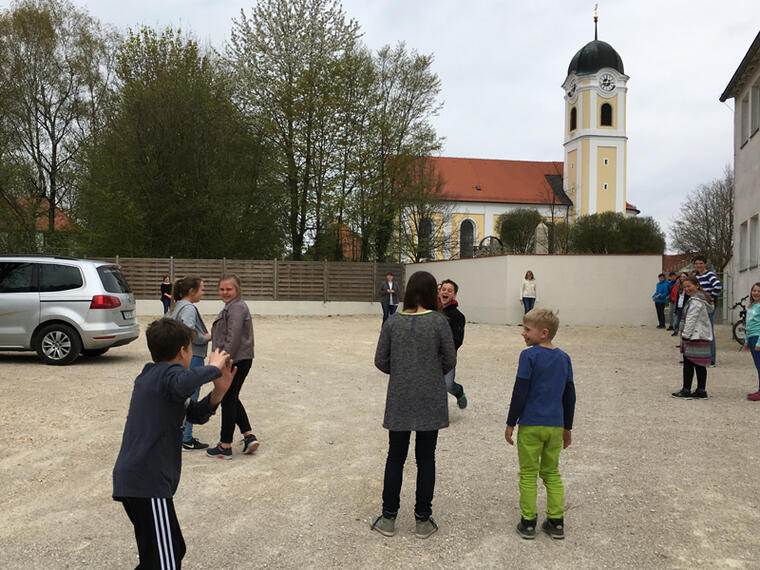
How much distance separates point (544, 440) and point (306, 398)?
5112 mm

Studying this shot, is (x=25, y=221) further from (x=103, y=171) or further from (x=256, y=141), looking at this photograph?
(x=256, y=141)

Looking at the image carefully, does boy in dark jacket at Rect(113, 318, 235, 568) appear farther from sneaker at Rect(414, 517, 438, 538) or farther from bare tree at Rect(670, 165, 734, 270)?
bare tree at Rect(670, 165, 734, 270)

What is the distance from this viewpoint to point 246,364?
6.05 meters

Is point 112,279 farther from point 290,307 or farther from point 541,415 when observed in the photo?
point 290,307

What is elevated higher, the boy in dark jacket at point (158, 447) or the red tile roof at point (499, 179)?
the red tile roof at point (499, 179)

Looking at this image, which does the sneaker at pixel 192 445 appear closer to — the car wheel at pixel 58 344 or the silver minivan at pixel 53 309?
the silver minivan at pixel 53 309

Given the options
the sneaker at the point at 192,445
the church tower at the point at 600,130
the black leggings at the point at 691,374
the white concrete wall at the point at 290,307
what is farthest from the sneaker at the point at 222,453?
the church tower at the point at 600,130

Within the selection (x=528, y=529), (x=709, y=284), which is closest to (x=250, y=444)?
(x=528, y=529)

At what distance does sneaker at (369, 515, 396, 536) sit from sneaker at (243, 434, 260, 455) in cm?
208

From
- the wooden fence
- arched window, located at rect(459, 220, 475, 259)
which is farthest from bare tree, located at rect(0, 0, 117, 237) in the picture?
arched window, located at rect(459, 220, 475, 259)

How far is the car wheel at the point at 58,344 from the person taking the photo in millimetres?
11523

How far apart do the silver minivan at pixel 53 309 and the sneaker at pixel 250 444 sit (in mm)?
6434

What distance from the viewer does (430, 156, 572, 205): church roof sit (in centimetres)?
6931

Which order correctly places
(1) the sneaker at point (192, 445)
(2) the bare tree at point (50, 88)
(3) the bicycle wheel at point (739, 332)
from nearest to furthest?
(1) the sneaker at point (192, 445) < (3) the bicycle wheel at point (739, 332) < (2) the bare tree at point (50, 88)
